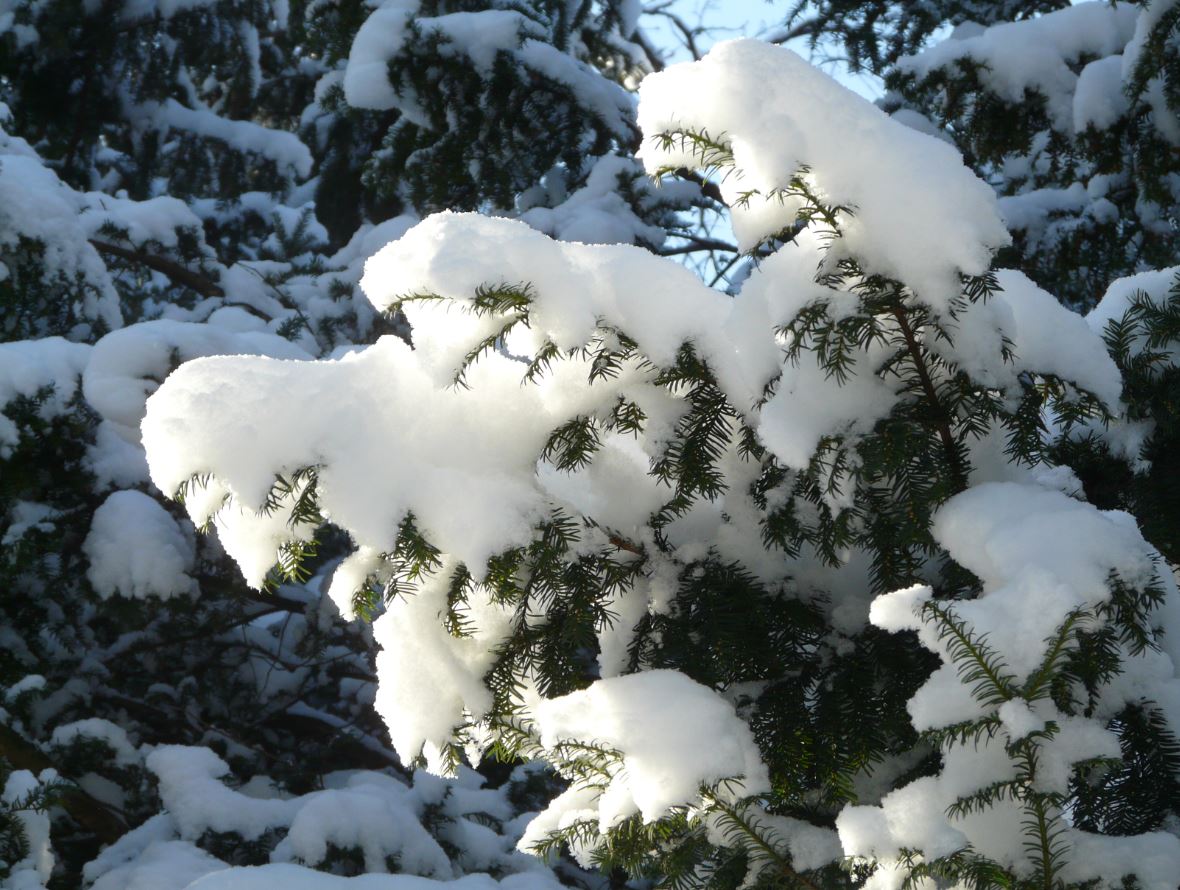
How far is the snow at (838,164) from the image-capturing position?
1.19 meters

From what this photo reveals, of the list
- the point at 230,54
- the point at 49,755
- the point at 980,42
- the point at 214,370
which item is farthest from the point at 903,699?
the point at 230,54

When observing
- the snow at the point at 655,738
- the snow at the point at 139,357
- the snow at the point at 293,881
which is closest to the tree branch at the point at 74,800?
the snow at the point at 139,357

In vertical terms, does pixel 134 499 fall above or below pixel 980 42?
below

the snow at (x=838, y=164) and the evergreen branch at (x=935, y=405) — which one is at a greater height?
the snow at (x=838, y=164)

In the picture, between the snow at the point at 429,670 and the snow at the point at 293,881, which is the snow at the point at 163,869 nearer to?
the snow at the point at 293,881

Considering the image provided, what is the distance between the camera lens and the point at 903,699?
4.68 feet

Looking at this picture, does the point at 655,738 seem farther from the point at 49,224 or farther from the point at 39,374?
the point at 49,224

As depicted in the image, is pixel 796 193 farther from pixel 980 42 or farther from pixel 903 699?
pixel 980 42

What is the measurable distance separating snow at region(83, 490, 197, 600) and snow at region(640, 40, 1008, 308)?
306cm

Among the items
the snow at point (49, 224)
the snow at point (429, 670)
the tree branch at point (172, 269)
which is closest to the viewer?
the snow at point (429, 670)

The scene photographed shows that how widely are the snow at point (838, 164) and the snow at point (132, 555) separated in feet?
10.0

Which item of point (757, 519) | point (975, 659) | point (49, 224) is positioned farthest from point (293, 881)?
point (49, 224)

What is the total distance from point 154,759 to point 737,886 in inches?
113

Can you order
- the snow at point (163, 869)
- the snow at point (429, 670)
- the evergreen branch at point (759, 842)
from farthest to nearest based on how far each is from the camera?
the snow at point (163, 869) < the snow at point (429, 670) < the evergreen branch at point (759, 842)
